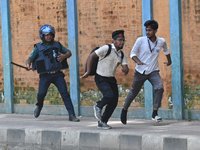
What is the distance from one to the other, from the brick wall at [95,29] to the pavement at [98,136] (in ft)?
3.85

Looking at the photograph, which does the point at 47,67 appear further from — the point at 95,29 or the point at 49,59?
the point at 95,29

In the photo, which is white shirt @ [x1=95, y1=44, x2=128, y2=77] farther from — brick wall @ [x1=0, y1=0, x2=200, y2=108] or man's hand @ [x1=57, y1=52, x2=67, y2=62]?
brick wall @ [x1=0, y1=0, x2=200, y2=108]

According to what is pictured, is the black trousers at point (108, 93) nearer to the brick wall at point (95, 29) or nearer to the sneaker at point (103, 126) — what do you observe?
the sneaker at point (103, 126)

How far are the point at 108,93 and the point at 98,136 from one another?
2.39ft

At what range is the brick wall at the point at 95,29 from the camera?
833 centimetres

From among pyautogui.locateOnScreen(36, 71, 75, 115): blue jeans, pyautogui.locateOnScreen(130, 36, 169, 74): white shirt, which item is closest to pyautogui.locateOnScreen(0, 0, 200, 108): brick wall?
pyautogui.locateOnScreen(130, 36, 169, 74): white shirt

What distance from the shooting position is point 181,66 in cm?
841

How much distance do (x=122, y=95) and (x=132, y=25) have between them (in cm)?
139

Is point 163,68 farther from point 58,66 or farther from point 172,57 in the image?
point 58,66

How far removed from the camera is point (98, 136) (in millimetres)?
6641

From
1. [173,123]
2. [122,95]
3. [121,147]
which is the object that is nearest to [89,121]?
[122,95]

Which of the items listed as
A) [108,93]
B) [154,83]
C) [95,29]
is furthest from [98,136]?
[95,29]

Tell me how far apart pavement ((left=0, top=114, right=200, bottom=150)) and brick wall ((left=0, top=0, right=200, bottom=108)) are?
1.17m

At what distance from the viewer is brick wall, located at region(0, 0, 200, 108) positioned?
833cm
